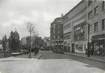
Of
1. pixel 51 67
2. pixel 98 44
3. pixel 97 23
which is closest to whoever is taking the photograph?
pixel 51 67

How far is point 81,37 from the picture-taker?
76.1 meters

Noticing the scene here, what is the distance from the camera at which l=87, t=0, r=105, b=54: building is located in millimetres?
50594

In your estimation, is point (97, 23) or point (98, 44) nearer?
point (98, 44)

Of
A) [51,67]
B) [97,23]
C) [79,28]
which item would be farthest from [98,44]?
[51,67]

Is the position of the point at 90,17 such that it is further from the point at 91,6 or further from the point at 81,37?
the point at 81,37

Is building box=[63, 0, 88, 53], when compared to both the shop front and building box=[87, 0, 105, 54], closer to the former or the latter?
building box=[87, 0, 105, 54]

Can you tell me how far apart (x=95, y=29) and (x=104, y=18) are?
24.4 feet

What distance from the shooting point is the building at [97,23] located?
50.6 meters

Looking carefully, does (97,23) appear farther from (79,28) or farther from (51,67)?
(51,67)

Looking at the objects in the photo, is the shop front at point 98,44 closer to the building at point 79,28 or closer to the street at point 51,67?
the building at point 79,28

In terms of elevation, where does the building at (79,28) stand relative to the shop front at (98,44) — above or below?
above

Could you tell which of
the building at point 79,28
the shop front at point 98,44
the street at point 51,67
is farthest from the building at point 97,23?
the street at point 51,67

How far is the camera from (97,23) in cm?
5516

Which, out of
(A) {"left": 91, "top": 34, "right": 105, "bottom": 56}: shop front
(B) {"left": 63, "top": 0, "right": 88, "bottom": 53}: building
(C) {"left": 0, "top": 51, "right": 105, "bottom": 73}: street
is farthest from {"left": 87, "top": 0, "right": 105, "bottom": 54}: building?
(C) {"left": 0, "top": 51, "right": 105, "bottom": 73}: street
